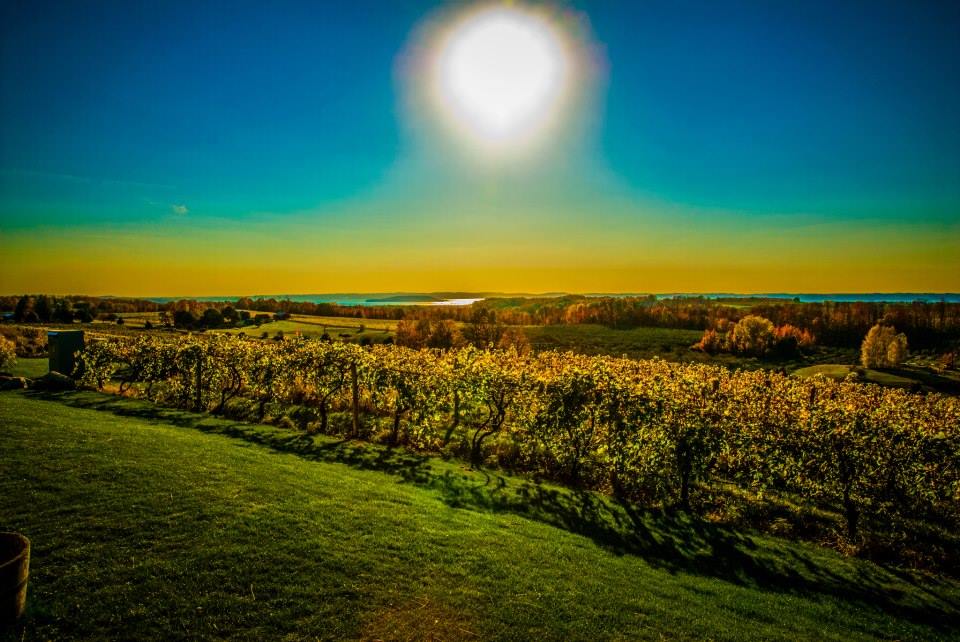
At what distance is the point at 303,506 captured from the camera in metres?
9.95

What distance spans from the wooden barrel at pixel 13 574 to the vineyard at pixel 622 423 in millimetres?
15001

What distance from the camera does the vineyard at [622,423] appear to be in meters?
13.6

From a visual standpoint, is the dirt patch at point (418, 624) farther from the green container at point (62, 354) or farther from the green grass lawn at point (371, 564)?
the green container at point (62, 354)

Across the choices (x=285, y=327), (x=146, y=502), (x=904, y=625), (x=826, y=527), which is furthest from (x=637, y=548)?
(x=285, y=327)

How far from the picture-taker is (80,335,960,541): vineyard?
44.5 ft

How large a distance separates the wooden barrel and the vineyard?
1500cm

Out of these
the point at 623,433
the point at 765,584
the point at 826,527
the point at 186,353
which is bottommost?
the point at 826,527

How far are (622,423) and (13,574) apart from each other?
15.6m

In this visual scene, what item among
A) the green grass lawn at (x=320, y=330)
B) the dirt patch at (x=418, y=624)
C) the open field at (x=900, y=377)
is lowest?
the open field at (x=900, y=377)

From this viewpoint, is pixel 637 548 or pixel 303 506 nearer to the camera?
pixel 303 506

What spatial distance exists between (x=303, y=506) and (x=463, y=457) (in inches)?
412

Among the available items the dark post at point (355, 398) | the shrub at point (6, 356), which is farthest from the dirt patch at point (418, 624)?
the shrub at point (6, 356)

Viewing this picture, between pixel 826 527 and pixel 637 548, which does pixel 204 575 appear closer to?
pixel 637 548

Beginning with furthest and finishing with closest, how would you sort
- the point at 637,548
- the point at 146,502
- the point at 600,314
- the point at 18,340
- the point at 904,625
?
1. the point at 600,314
2. the point at 18,340
3. the point at 637,548
4. the point at 146,502
5. the point at 904,625
